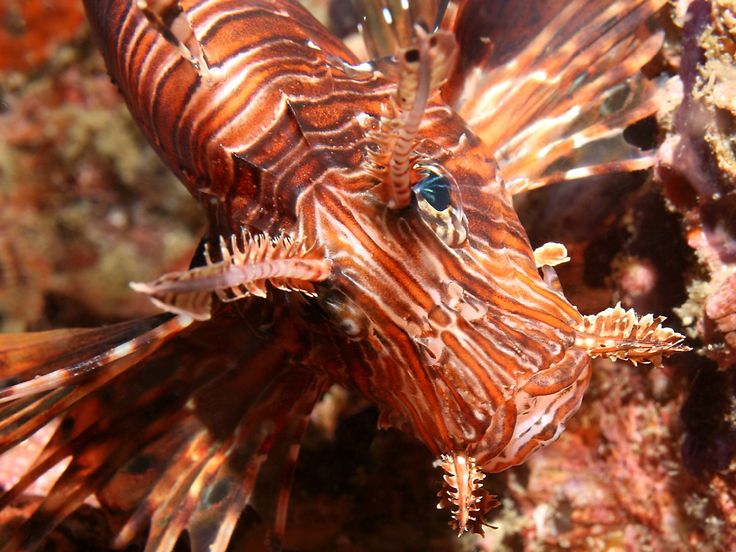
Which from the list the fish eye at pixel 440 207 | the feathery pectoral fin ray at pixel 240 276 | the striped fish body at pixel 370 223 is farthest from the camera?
the fish eye at pixel 440 207

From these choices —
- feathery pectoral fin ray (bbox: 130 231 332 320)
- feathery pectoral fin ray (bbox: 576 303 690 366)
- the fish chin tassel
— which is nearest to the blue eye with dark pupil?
feathery pectoral fin ray (bbox: 130 231 332 320)

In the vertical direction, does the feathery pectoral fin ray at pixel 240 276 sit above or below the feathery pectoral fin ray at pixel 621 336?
above

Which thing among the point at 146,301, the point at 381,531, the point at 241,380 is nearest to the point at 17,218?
the point at 146,301

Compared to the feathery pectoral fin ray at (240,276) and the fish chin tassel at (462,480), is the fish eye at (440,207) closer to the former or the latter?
the feathery pectoral fin ray at (240,276)

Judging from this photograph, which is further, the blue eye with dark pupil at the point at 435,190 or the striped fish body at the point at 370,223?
the blue eye with dark pupil at the point at 435,190

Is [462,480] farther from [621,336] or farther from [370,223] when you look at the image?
[370,223]

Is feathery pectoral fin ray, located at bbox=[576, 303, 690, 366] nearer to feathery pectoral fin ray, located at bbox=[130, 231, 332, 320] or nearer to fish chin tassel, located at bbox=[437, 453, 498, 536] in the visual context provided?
fish chin tassel, located at bbox=[437, 453, 498, 536]

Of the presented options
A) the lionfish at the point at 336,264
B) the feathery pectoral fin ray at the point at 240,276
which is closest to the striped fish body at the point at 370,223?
the lionfish at the point at 336,264

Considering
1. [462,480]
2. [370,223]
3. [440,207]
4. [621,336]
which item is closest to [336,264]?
[370,223]
